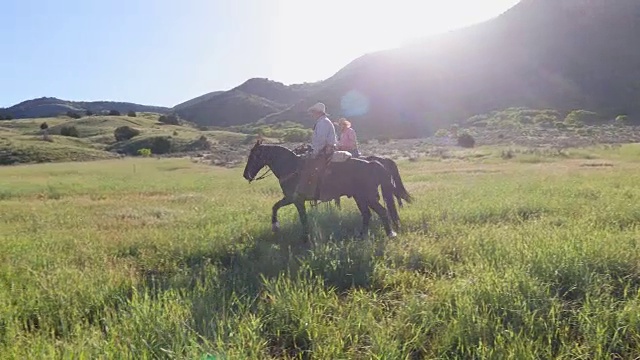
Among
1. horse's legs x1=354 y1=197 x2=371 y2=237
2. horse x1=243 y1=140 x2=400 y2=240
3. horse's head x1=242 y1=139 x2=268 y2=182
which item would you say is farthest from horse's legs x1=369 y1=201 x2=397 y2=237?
horse's head x1=242 y1=139 x2=268 y2=182

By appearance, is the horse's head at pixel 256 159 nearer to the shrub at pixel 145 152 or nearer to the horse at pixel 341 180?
the horse at pixel 341 180

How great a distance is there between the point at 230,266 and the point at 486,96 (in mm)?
118706

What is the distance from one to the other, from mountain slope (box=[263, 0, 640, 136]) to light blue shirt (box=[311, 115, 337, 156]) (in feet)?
272

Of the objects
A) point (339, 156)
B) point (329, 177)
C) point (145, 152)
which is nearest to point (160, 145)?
point (145, 152)

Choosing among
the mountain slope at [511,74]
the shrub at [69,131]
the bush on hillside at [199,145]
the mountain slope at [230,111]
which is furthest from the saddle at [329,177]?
the mountain slope at [230,111]

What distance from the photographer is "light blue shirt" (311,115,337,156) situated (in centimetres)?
892

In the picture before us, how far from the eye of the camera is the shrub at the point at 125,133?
6940 centimetres

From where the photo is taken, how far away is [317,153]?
9.16 m

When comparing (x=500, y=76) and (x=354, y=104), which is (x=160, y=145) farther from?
(x=500, y=76)

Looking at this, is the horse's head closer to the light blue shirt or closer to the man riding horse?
the man riding horse

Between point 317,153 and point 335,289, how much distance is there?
3.89 metres

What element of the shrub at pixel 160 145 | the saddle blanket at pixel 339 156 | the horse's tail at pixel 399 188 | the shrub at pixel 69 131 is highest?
the shrub at pixel 69 131

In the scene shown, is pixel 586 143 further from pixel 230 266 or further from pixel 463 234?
pixel 230 266

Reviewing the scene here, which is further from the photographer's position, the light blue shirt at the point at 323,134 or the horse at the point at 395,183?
the horse at the point at 395,183
